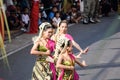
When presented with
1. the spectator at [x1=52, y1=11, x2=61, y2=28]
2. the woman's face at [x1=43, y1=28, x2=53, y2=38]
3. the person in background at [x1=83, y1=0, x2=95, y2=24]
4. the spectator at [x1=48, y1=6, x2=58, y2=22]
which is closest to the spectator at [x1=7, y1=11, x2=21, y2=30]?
the spectator at [x1=52, y1=11, x2=61, y2=28]

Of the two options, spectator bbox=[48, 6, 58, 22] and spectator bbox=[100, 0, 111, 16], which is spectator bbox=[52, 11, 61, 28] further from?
spectator bbox=[100, 0, 111, 16]

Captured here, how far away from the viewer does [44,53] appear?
595 cm

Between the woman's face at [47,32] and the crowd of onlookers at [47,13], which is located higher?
the woman's face at [47,32]

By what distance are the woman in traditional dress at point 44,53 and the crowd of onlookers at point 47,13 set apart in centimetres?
778

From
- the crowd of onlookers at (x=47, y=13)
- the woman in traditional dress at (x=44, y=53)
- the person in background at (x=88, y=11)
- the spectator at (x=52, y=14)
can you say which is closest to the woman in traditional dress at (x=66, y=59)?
the woman in traditional dress at (x=44, y=53)

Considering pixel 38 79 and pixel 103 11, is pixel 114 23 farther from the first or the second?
pixel 38 79

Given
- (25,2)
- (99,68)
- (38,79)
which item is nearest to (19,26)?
(25,2)

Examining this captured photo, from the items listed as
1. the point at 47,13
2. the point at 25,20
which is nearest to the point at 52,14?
the point at 47,13

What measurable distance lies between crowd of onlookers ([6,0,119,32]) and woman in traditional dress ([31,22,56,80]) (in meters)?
7.78

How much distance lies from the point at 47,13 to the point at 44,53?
1229 cm

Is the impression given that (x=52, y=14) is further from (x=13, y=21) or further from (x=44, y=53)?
(x=44, y=53)

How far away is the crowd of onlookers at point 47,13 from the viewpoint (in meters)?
15.1

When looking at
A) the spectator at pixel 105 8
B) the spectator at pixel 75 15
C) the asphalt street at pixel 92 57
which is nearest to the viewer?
the asphalt street at pixel 92 57

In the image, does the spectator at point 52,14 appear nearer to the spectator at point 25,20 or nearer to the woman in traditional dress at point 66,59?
the spectator at point 25,20
